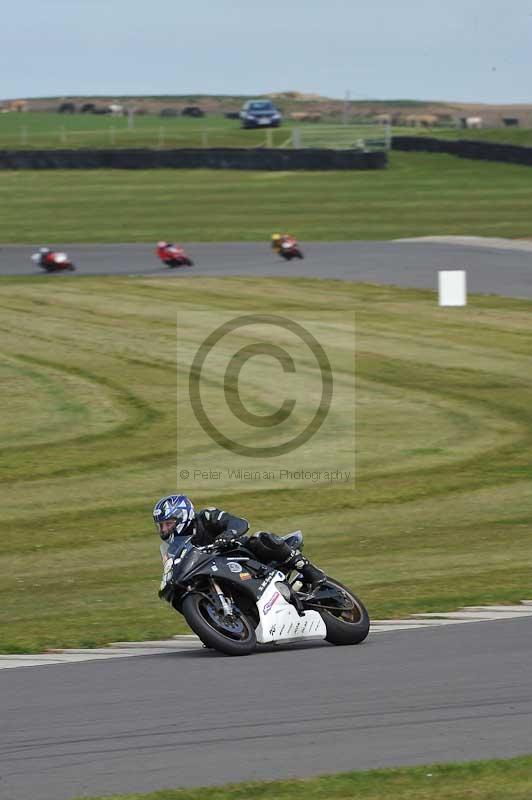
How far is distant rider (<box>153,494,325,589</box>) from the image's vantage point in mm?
8875

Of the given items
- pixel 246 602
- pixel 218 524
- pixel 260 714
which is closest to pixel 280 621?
pixel 246 602

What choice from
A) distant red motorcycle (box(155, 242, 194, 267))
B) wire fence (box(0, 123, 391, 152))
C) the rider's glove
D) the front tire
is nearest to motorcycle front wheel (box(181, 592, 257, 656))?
the rider's glove

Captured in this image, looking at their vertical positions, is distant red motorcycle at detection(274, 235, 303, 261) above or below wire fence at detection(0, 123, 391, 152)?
below

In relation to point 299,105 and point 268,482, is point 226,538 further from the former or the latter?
point 299,105

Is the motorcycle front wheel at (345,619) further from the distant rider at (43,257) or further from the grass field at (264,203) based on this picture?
the grass field at (264,203)

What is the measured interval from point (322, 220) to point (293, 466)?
26.4 metres

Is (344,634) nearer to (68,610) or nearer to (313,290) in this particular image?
(68,610)

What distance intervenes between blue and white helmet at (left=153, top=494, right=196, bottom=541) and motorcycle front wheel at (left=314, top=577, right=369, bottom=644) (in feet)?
3.40

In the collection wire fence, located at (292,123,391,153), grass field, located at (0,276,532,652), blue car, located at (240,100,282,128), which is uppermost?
blue car, located at (240,100,282,128)

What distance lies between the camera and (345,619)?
29.8ft

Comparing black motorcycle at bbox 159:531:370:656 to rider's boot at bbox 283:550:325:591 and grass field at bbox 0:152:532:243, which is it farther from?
grass field at bbox 0:152:532:243

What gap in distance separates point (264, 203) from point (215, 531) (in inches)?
1458

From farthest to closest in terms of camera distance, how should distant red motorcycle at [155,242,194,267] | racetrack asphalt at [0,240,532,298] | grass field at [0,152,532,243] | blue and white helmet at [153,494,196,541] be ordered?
1. grass field at [0,152,532,243]
2. distant red motorcycle at [155,242,194,267]
3. racetrack asphalt at [0,240,532,298]
4. blue and white helmet at [153,494,196,541]

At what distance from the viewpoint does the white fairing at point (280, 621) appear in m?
A: 8.80
